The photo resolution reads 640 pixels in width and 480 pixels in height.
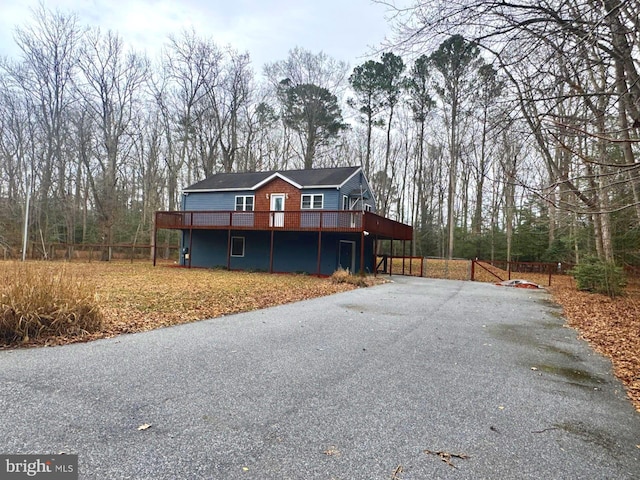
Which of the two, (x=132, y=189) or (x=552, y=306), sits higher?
(x=132, y=189)

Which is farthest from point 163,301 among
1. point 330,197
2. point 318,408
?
point 330,197

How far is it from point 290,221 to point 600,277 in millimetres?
12696

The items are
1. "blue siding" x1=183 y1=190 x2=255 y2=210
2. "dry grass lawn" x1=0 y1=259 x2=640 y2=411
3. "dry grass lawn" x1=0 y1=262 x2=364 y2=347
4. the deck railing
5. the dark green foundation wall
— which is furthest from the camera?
"blue siding" x1=183 y1=190 x2=255 y2=210

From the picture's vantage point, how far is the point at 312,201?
60.2 feet

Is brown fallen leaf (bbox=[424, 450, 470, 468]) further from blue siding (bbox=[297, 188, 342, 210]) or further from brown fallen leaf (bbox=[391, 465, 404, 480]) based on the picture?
blue siding (bbox=[297, 188, 342, 210])

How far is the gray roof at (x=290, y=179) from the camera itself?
60.4ft

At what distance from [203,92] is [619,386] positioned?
93.7 ft

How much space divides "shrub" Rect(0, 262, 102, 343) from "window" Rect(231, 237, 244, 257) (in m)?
14.3

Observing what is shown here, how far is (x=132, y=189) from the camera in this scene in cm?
2955

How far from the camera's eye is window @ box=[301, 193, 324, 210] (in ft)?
59.7

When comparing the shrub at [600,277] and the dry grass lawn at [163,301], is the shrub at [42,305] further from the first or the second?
the shrub at [600,277]

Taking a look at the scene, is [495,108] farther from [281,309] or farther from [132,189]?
[132,189]

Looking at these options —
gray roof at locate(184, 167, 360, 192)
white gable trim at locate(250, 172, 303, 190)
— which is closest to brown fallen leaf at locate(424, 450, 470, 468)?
gray roof at locate(184, 167, 360, 192)

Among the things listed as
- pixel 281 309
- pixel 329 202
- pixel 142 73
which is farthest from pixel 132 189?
pixel 281 309
